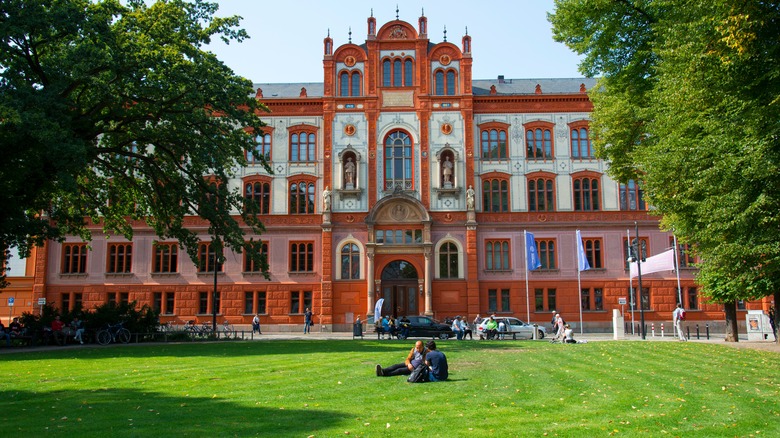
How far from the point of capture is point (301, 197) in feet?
158

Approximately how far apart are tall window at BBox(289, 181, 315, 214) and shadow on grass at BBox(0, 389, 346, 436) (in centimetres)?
3517

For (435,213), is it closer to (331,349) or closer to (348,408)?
(331,349)

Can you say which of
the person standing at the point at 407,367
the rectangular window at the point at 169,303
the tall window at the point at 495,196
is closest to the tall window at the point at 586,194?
the tall window at the point at 495,196

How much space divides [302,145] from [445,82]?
1168 cm

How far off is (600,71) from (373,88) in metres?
21.2

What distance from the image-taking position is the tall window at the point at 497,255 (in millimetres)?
47062

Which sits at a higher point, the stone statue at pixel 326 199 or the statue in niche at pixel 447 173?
the statue in niche at pixel 447 173

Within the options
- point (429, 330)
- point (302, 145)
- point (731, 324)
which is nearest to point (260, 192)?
point (302, 145)

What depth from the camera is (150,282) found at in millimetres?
47344

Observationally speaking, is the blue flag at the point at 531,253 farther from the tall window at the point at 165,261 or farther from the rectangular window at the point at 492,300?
the tall window at the point at 165,261

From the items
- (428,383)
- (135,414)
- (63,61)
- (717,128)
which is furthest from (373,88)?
(135,414)

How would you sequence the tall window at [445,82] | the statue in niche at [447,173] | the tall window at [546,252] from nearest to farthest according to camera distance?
the statue in niche at [447,173] < the tall window at [546,252] < the tall window at [445,82]

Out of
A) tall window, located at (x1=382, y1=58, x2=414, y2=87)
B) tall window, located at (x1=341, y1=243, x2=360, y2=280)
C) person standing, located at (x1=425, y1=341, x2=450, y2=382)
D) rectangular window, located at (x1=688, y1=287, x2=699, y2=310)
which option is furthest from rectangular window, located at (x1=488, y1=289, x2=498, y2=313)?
person standing, located at (x1=425, y1=341, x2=450, y2=382)

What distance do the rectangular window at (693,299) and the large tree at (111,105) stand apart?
109 ft
